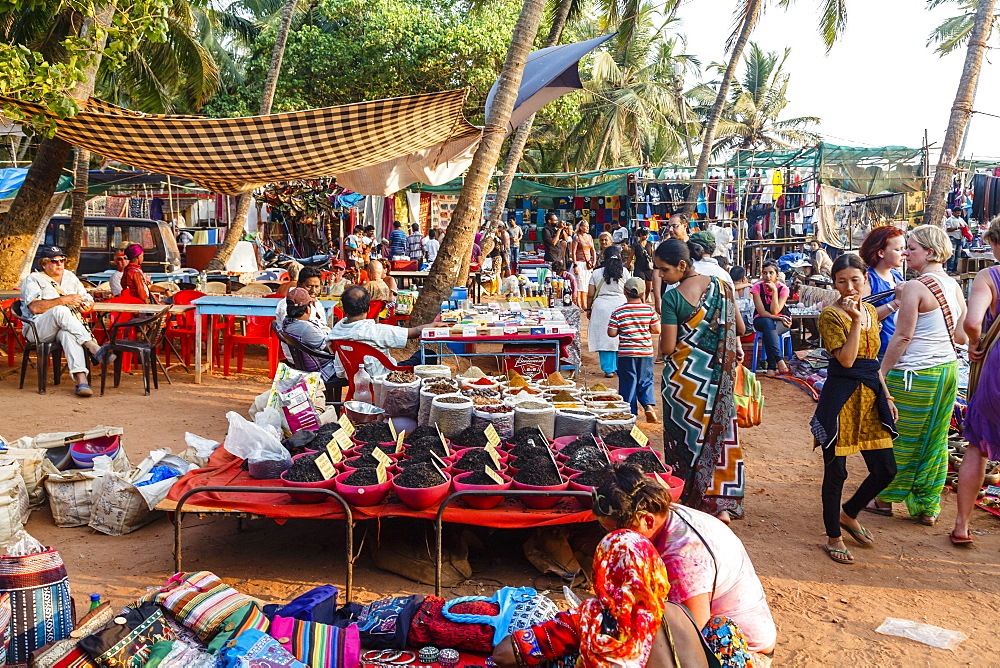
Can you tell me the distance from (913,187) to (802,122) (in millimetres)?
20899

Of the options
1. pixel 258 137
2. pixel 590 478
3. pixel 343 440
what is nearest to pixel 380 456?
pixel 343 440

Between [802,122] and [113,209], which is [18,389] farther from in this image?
[802,122]

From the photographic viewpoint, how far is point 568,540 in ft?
12.9

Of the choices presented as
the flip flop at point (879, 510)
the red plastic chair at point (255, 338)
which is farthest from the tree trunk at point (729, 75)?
the flip flop at point (879, 510)

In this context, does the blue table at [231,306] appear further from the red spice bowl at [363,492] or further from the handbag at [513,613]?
the handbag at [513,613]

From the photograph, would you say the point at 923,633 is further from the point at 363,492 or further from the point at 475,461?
the point at 363,492

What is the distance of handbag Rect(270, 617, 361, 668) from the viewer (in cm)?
262

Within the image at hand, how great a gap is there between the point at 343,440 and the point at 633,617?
2275mm

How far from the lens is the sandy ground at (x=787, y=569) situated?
11.2 ft

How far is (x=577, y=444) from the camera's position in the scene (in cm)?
415

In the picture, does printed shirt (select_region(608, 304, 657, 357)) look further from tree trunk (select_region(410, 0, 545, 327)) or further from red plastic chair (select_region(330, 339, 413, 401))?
red plastic chair (select_region(330, 339, 413, 401))

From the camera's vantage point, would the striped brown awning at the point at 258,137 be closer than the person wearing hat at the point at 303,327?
Yes

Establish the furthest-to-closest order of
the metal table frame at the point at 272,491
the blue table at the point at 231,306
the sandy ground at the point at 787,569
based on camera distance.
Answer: the blue table at the point at 231,306
the sandy ground at the point at 787,569
the metal table frame at the point at 272,491

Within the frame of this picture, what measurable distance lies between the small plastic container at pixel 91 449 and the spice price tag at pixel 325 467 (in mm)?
2262
